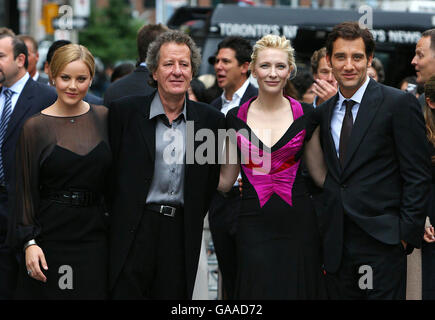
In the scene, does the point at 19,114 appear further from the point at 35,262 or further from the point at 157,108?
the point at 35,262

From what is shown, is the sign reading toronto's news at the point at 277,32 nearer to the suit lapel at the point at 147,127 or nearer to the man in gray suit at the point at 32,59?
the man in gray suit at the point at 32,59

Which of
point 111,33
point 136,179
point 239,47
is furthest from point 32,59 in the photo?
point 111,33

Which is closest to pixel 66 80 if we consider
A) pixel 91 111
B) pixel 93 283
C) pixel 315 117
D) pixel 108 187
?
pixel 91 111

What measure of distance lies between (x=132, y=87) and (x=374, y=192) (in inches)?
111

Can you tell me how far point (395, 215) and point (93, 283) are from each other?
6.31 ft

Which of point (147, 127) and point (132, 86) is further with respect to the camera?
point (132, 86)

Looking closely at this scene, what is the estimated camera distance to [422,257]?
5.47m

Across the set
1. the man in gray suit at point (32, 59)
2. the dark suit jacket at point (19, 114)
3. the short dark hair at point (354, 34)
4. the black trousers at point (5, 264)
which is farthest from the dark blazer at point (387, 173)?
the man in gray suit at point (32, 59)

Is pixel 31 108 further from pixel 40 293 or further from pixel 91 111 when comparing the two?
pixel 40 293

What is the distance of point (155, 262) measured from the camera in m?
4.89

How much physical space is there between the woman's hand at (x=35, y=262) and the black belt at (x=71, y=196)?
1.06ft

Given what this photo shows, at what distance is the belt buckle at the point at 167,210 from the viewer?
15.8 ft
